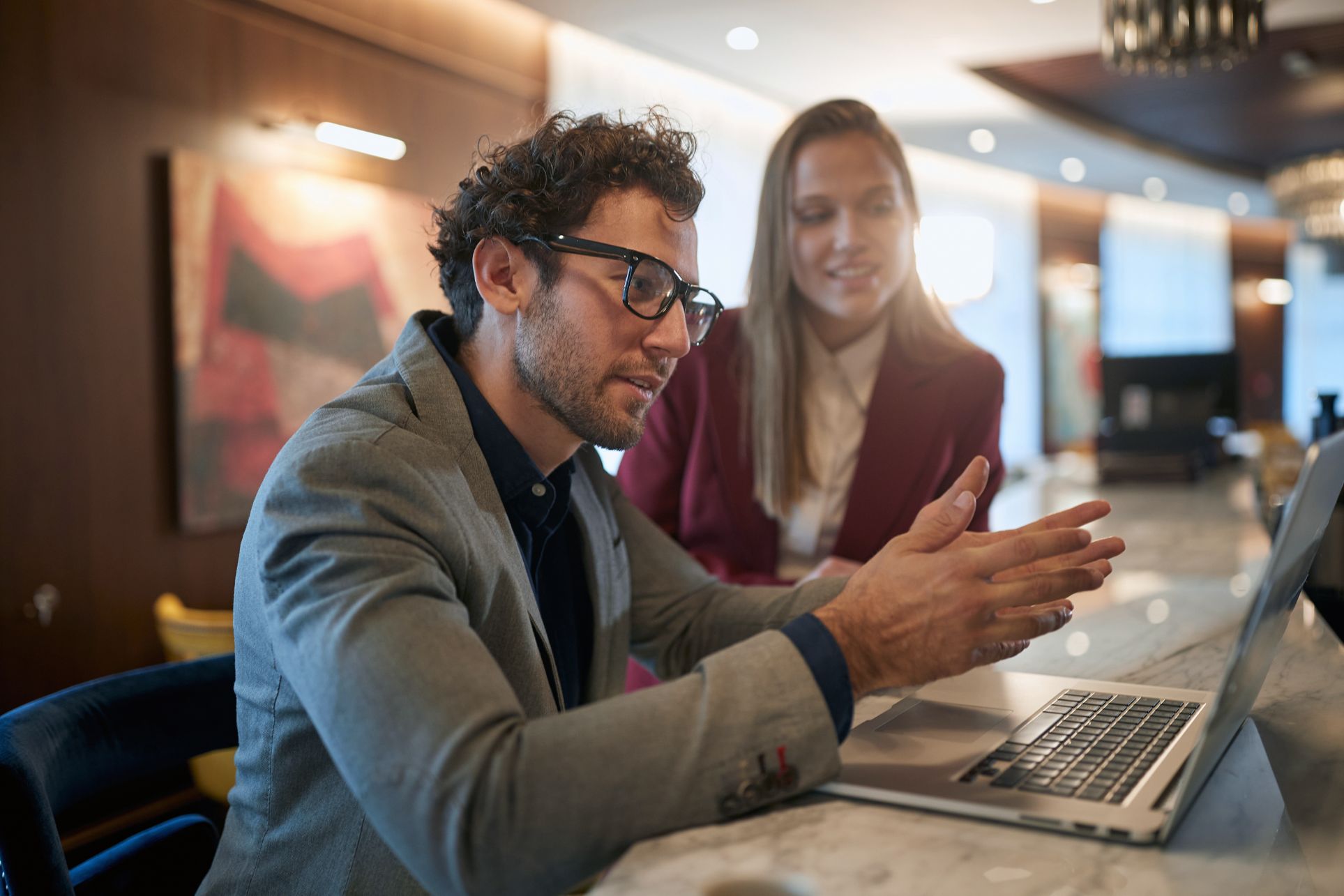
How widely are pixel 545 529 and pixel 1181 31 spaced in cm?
269

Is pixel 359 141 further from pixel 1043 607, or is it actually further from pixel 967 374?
pixel 1043 607

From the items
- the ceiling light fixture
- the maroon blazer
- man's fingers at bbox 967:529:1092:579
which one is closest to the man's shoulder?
man's fingers at bbox 967:529:1092:579

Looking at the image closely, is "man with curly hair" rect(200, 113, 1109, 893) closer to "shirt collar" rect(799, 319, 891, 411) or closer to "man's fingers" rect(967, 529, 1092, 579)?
"man's fingers" rect(967, 529, 1092, 579)

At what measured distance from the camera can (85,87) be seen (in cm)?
331

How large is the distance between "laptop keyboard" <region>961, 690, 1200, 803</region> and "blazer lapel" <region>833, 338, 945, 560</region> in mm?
718

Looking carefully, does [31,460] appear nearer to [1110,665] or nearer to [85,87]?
[85,87]

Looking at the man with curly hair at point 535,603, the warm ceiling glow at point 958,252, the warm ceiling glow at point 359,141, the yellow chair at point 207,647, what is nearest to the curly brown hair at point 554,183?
the man with curly hair at point 535,603

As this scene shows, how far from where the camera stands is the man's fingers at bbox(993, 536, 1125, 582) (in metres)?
1.08

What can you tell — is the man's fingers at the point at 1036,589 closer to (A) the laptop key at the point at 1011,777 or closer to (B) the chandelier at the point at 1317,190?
(A) the laptop key at the point at 1011,777

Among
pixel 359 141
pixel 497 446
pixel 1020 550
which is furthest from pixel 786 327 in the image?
pixel 359 141

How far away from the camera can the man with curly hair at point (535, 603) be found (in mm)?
824

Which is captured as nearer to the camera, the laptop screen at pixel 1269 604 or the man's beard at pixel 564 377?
the laptop screen at pixel 1269 604

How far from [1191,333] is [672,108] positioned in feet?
29.2

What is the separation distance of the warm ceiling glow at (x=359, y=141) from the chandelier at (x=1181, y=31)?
275cm
